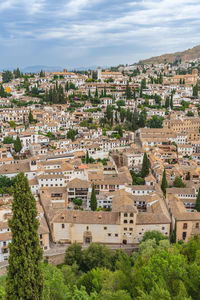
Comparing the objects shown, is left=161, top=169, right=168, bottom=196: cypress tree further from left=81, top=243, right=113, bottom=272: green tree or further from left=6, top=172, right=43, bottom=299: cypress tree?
left=6, top=172, right=43, bottom=299: cypress tree

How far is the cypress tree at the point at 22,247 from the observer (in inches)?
433

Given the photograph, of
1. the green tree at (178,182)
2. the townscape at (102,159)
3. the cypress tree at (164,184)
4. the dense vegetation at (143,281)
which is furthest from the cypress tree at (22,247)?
the green tree at (178,182)

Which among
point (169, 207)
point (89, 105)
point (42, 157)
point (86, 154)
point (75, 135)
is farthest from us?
point (89, 105)

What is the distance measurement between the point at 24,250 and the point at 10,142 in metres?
46.8

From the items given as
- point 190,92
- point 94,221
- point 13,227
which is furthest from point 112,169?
point 190,92

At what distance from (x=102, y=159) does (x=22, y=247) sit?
42.2 metres

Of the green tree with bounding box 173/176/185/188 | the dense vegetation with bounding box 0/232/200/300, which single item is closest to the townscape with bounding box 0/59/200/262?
the green tree with bounding box 173/176/185/188

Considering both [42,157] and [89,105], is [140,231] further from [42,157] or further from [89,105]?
[89,105]

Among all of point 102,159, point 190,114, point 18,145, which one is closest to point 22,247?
point 18,145

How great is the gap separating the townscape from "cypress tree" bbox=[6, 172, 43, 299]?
16923 mm

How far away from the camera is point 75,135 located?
198ft

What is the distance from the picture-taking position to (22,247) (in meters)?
11.0

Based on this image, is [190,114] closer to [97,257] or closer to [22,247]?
[97,257]

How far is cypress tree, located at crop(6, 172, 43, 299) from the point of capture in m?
11.0
